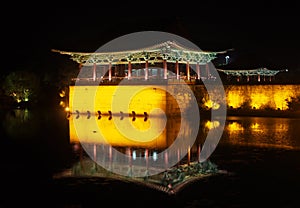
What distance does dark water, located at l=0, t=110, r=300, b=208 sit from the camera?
9906mm

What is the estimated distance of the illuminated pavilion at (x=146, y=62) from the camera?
34.6m

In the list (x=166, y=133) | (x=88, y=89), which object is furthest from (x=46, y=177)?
(x=88, y=89)

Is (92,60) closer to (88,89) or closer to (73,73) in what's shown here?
(88,89)

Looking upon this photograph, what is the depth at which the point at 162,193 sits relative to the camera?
35.1 feet

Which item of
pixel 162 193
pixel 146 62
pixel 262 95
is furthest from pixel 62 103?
pixel 162 193

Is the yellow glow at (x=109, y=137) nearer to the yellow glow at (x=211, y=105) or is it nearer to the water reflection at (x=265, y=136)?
the water reflection at (x=265, y=136)

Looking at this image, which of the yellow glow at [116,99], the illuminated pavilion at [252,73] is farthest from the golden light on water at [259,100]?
the yellow glow at [116,99]

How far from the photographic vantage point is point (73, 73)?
159 ft

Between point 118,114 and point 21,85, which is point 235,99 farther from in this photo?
point 21,85

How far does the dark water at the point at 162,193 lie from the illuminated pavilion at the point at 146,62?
55.1ft

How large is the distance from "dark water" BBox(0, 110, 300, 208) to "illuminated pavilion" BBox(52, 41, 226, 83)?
1678 cm

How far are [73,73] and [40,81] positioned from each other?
7918 mm

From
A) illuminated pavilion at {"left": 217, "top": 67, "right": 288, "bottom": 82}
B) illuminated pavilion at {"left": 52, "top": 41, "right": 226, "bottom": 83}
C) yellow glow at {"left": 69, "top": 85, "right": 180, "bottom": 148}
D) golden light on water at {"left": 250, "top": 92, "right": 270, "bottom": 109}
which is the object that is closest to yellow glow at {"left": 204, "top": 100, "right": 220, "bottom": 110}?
illuminated pavilion at {"left": 52, "top": 41, "right": 226, "bottom": 83}

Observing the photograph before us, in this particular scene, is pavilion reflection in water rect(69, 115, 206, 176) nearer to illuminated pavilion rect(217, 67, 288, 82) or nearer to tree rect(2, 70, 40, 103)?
illuminated pavilion rect(217, 67, 288, 82)
